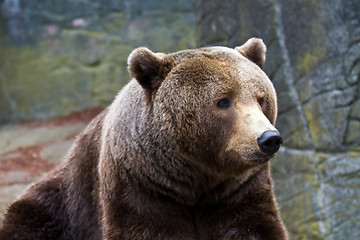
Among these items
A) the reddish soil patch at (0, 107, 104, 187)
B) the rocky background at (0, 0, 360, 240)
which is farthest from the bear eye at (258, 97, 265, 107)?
the reddish soil patch at (0, 107, 104, 187)

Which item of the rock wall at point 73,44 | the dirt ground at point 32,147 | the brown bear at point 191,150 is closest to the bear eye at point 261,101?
the brown bear at point 191,150

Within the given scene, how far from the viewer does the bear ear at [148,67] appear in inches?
152

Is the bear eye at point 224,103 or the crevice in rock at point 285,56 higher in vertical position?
the bear eye at point 224,103

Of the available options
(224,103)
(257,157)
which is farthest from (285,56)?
(257,157)

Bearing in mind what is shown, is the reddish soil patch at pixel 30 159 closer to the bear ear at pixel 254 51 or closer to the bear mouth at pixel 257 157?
the bear ear at pixel 254 51

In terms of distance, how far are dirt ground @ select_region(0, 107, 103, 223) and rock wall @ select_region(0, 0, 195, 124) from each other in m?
0.42

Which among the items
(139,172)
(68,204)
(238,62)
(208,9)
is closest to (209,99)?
(238,62)

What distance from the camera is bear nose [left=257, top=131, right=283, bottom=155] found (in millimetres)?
3281

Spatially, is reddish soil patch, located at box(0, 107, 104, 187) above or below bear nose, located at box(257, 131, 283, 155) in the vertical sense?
below

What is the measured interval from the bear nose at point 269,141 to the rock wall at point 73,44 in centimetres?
947

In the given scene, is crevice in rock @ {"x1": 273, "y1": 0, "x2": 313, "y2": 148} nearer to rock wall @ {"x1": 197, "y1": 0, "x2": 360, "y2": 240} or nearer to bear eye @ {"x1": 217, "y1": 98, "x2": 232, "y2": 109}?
rock wall @ {"x1": 197, "y1": 0, "x2": 360, "y2": 240}

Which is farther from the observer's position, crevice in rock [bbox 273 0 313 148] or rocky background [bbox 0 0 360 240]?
crevice in rock [bbox 273 0 313 148]

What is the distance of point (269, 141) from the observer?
3305mm

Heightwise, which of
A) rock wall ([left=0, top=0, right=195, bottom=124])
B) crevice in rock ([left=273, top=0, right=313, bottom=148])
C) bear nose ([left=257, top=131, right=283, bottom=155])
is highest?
bear nose ([left=257, top=131, right=283, bottom=155])
